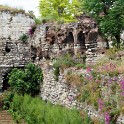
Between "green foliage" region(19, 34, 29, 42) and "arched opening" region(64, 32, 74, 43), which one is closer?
"arched opening" region(64, 32, 74, 43)

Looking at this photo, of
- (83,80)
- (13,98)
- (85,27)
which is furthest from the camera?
(13,98)

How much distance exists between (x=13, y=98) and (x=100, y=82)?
354 inches

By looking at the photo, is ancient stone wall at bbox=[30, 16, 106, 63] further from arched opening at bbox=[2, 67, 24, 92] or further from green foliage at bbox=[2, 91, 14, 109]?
green foliage at bbox=[2, 91, 14, 109]

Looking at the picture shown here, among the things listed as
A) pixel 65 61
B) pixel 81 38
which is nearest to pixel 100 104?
pixel 65 61

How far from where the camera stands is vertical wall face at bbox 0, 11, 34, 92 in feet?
80.7

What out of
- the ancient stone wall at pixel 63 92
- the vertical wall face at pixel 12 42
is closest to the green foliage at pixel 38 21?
the vertical wall face at pixel 12 42

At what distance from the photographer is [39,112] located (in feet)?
56.3

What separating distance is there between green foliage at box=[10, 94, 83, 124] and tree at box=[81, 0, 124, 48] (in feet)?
16.1

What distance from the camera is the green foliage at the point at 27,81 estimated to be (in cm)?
2241

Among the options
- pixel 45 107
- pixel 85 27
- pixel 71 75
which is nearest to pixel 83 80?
pixel 71 75

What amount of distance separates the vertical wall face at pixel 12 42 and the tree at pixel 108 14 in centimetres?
610

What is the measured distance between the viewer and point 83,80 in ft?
52.4

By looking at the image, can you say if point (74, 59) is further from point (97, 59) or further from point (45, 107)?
point (45, 107)

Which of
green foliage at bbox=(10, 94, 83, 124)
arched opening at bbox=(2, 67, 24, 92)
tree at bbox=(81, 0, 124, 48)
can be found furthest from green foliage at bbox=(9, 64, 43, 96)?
tree at bbox=(81, 0, 124, 48)
